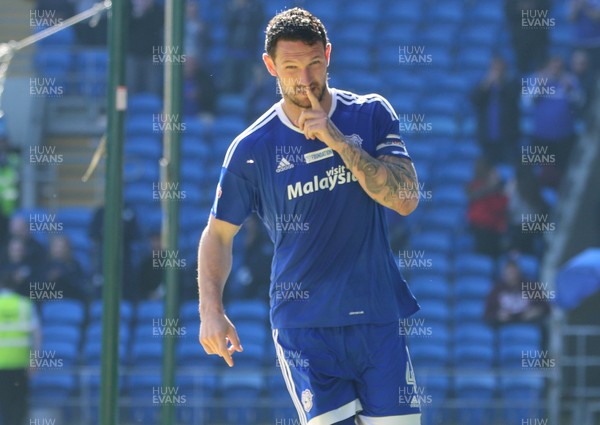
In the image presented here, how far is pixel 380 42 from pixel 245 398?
13.5ft

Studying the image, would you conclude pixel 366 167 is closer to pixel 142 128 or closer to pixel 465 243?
pixel 465 243

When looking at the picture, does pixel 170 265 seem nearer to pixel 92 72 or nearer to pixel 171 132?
pixel 171 132

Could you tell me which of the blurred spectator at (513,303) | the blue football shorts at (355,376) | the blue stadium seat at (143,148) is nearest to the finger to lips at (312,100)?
the blue football shorts at (355,376)

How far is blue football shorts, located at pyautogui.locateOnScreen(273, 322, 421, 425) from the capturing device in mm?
3830

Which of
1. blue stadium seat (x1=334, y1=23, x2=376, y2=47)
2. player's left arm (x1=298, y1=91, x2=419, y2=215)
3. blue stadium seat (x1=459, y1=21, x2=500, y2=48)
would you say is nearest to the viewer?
player's left arm (x1=298, y1=91, x2=419, y2=215)

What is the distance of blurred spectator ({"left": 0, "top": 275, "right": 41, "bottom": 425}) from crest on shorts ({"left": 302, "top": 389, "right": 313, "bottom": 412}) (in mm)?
5450

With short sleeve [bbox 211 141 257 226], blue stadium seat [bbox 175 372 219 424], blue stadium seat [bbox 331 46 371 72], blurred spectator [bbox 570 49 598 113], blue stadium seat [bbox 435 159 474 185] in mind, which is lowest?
blue stadium seat [bbox 175 372 219 424]

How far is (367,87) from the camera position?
11359mm

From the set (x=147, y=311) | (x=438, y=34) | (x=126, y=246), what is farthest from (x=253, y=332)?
(x=438, y=34)

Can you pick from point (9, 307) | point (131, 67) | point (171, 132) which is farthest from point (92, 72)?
point (171, 132)

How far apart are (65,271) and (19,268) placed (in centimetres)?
40

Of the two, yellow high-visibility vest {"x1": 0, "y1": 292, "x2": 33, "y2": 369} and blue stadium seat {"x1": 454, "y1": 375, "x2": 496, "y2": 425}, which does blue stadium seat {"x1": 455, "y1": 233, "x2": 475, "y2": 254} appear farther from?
yellow high-visibility vest {"x1": 0, "y1": 292, "x2": 33, "y2": 369}

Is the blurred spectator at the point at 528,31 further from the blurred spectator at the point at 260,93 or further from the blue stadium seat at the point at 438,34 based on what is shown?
the blurred spectator at the point at 260,93

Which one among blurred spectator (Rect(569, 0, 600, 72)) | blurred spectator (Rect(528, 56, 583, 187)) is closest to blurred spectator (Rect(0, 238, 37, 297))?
blurred spectator (Rect(528, 56, 583, 187))
